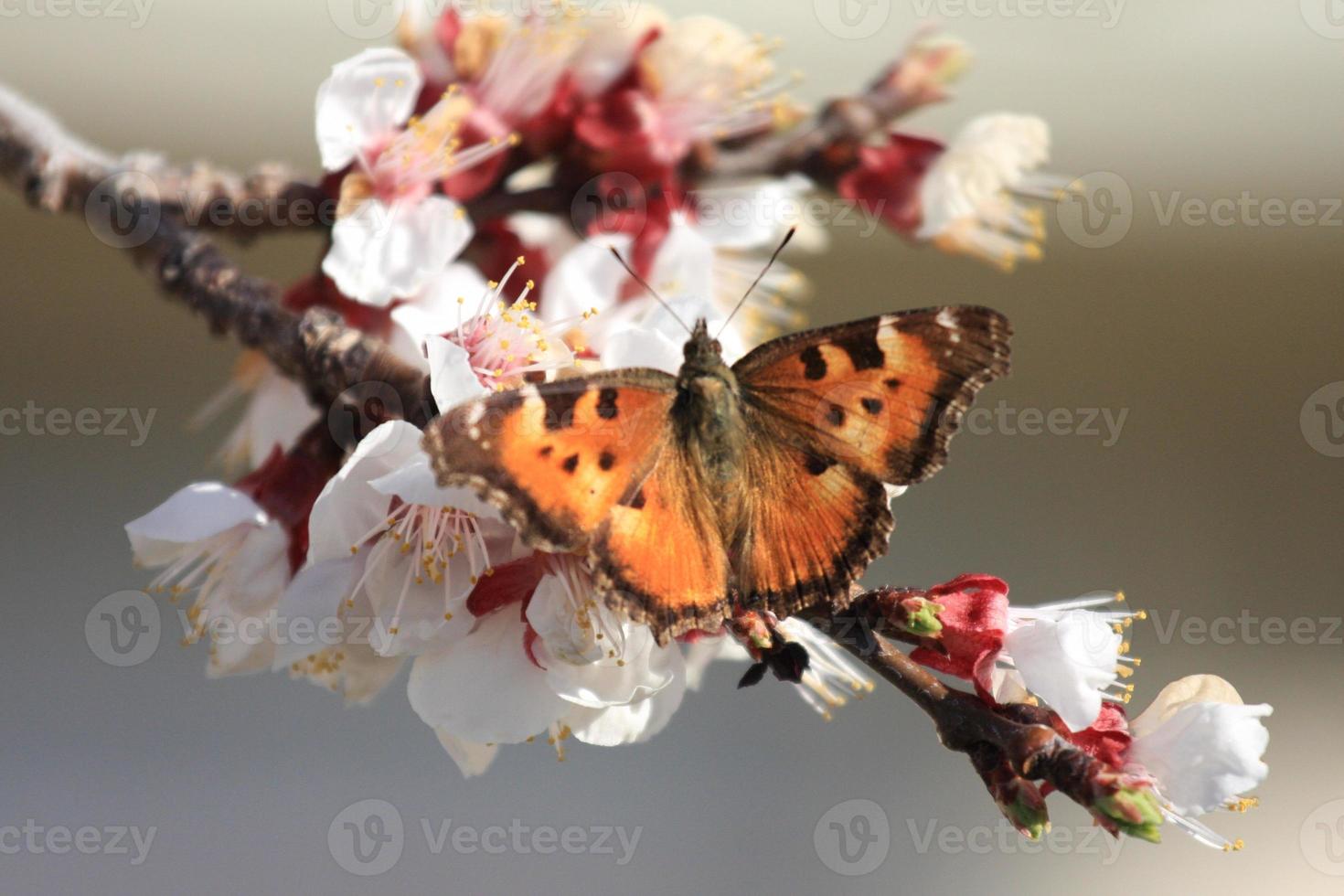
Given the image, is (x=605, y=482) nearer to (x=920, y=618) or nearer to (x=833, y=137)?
(x=920, y=618)

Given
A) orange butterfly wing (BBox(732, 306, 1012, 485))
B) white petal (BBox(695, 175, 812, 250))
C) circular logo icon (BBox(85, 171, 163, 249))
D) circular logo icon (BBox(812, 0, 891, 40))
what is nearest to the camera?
orange butterfly wing (BBox(732, 306, 1012, 485))

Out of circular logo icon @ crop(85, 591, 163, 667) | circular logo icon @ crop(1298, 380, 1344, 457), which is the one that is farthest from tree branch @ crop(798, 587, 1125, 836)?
circular logo icon @ crop(1298, 380, 1344, 457)

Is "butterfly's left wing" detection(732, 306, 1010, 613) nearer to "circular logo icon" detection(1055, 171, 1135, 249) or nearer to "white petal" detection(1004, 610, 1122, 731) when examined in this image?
"white petal" detection(1004, 610, 1122, 731)

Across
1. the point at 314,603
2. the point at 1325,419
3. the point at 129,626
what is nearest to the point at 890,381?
the point at 314,603

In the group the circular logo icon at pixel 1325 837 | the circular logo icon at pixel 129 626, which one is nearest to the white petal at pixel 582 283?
the circular logo icon at pixel 129 626

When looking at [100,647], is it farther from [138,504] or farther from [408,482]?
[138,504]
